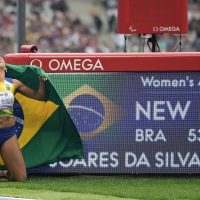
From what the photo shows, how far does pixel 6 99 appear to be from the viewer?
1110 centimetres

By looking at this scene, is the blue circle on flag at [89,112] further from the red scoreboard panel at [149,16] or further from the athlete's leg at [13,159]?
the red scoreboard panel at [149,16]

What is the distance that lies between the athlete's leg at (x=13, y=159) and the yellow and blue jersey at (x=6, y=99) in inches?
11.4

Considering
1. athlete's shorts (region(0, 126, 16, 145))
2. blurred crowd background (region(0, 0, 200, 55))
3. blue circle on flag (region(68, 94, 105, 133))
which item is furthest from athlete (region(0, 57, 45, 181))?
blurred crowd background (region(0, 0, 200, 55))

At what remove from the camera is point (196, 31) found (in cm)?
3250

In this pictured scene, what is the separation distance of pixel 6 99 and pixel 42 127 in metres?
0.69

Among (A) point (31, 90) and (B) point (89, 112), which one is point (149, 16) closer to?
(B) point (89, 112)

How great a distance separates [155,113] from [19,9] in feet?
8.85

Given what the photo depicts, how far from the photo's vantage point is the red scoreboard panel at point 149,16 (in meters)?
12.3

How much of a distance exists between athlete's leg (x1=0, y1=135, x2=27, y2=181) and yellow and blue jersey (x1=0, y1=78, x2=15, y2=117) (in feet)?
0.95

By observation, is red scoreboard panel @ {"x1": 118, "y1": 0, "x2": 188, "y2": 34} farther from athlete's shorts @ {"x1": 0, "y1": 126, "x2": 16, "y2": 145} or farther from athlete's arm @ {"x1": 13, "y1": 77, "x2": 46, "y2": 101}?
athlete's shorts @ {"x1": 0, "y1": 126, "x2": 16, "y2": 145}

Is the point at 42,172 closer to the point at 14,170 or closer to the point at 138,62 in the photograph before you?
the point at 14,170

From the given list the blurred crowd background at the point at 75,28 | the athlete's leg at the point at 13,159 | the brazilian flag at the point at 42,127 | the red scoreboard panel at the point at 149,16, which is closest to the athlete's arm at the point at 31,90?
the brazilian flag at the point at 42,127

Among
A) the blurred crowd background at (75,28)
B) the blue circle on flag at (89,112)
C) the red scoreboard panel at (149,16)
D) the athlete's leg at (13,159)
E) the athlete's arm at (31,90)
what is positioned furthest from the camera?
the blurred crowd background at (75,28)

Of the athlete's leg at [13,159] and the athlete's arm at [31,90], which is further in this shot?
the athlete's arm at [31,90]
